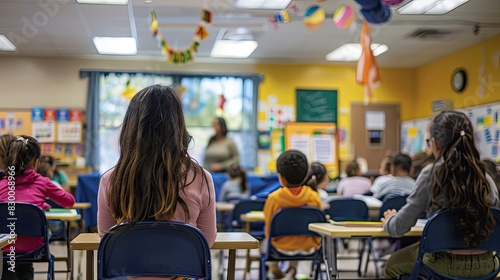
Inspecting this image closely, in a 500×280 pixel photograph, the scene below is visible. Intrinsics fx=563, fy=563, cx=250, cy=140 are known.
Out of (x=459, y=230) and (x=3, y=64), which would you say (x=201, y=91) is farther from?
(x=459, y=230)

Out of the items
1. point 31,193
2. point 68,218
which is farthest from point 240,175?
point 31,193

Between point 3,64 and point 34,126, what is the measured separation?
0.36 metres

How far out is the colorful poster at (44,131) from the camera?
118 inches

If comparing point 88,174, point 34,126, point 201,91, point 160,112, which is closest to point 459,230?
point 160,112

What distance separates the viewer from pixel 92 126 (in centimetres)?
535

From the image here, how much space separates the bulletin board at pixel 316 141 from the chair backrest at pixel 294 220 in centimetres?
529

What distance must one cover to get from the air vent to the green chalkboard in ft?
7.53

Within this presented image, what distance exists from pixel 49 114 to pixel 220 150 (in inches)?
147

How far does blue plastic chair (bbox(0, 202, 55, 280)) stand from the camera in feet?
8.27

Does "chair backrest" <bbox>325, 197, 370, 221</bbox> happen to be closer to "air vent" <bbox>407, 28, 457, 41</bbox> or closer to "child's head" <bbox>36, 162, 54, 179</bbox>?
"child's head" <bbox>36, 162, 54, 179</bbox>

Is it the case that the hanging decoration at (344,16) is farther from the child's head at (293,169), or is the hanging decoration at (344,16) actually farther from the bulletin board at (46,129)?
the bulletin board at (46,129)

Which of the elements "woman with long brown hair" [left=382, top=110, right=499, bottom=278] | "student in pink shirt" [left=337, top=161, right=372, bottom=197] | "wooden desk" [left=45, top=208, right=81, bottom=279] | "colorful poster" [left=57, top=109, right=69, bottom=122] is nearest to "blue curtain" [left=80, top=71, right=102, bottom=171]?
"colorful poster" [left=57, top=109, right=69, bottom=122]


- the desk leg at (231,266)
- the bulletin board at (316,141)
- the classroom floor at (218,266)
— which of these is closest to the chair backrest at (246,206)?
the classroom floor at (218,266)

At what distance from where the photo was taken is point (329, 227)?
8.76 feet
